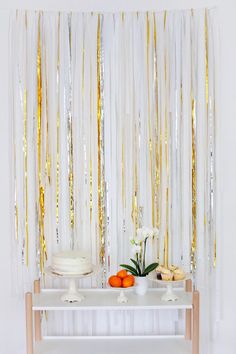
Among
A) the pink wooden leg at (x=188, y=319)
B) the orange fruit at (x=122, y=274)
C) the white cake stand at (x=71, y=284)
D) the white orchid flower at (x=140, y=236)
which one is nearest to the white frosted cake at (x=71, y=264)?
the white cake stand at (x=71, y=284)

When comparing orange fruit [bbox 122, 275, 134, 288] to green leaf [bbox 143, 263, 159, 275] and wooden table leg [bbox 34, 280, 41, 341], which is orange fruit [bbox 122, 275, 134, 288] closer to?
green leaf [bbox 143, 263, 159, 275]

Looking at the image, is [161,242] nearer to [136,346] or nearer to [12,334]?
[136,346]

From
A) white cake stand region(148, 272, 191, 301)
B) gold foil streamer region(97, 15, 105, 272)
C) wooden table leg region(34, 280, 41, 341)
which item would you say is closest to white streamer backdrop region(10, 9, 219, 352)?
gold foil streamer region(97, 15, 105, 272)

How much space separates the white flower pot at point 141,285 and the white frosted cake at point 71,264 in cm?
21

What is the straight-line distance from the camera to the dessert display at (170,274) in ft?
7.52

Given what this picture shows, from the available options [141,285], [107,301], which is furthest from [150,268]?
[107,301]

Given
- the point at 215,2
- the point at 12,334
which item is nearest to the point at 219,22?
the point at 215,2

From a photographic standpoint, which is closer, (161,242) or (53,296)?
(53,296)

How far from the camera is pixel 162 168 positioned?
253 cm

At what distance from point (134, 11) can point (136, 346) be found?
152 cm

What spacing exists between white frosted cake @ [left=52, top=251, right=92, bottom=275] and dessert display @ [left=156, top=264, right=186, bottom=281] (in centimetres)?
30

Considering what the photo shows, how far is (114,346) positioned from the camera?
7.94ft

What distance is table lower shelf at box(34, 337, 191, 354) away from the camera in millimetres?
2357

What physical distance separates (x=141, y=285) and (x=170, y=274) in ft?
0.48
